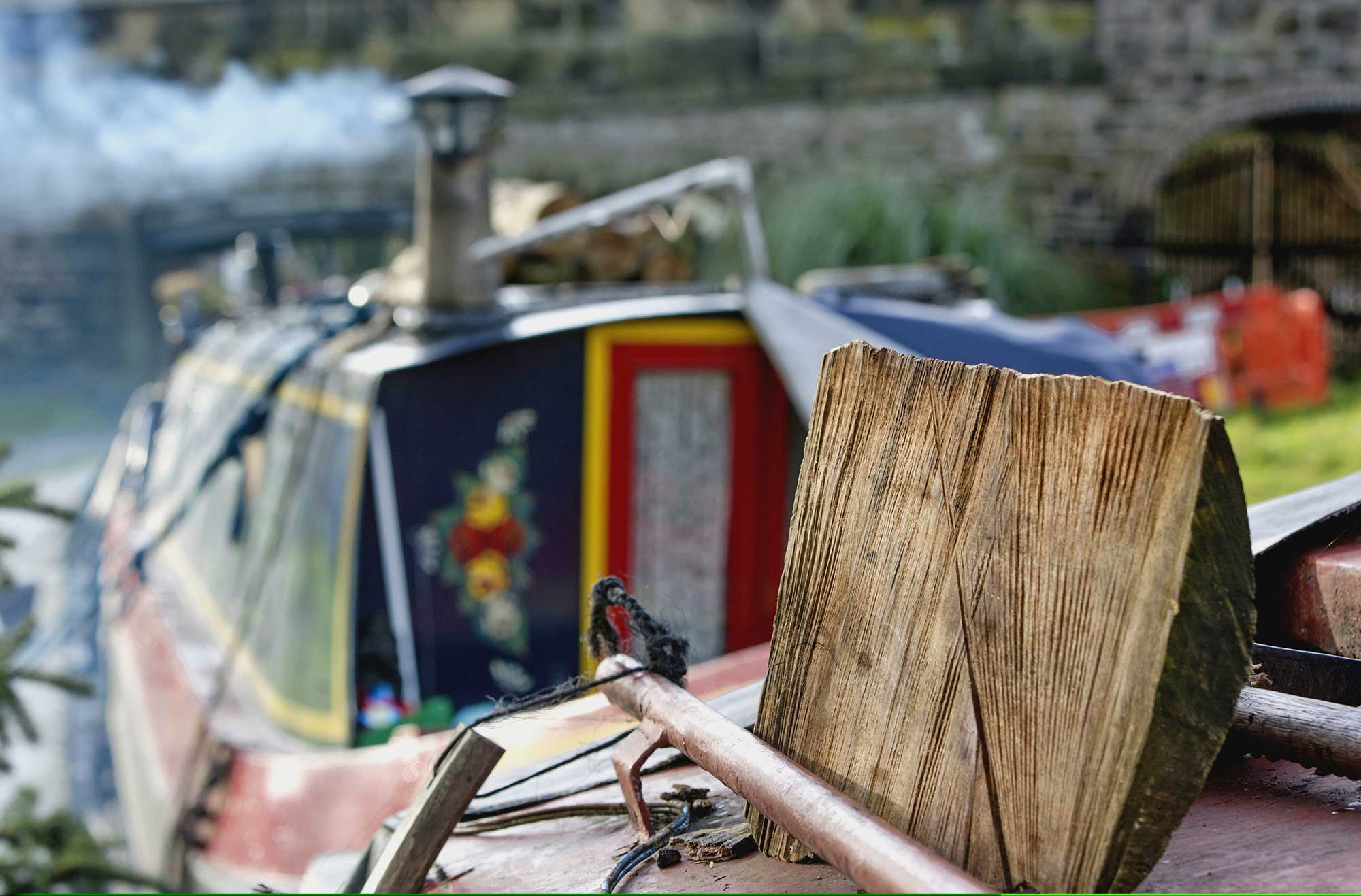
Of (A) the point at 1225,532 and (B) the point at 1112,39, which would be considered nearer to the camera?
(A) the point at 1225,532

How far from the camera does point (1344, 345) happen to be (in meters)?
11.2

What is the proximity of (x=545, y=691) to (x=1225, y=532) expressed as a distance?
78cm

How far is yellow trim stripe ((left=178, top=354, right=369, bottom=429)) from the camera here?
3.92m

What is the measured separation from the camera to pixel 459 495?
4.07 m

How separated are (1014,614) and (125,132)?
1029 cm

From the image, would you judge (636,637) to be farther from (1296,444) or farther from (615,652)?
(1296,444)

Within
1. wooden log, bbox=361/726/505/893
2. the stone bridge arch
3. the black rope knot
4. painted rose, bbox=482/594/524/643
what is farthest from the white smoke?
wooden log, bbox=361/726/505/893

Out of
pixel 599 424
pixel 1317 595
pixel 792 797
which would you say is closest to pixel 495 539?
pixel 599 424

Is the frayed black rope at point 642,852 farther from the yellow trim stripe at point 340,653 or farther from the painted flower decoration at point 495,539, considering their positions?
the painted flower decoration at point 495,539

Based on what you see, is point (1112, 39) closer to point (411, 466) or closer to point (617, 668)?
point (411, 466)

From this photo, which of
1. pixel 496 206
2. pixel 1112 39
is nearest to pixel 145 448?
pixel 496 206

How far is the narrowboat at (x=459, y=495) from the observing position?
3.82 m

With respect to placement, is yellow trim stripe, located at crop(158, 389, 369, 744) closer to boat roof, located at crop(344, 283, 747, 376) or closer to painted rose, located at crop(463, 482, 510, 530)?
boat roof, located at crop(344, 283, 747, 376)

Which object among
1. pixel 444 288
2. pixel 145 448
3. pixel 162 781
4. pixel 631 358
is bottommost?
pixel 162 781
